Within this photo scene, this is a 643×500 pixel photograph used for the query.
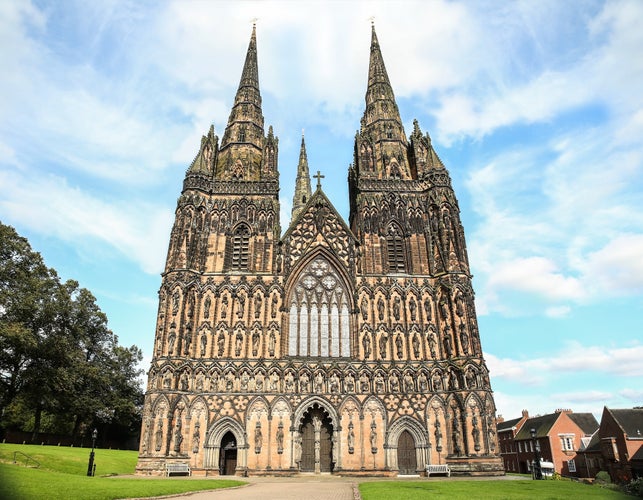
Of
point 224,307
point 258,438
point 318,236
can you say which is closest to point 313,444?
point 258,438

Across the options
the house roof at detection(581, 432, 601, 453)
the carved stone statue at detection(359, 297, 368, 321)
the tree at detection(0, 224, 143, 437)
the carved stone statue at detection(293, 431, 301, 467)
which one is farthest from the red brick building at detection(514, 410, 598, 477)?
the tree at detection(0, 224, 143, 437)

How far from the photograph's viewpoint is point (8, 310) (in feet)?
106

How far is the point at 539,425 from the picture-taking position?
5659 centimetres

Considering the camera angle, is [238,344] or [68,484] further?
[238,344]

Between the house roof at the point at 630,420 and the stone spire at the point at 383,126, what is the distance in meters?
31.4

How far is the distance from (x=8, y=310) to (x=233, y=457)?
20030 millimetres

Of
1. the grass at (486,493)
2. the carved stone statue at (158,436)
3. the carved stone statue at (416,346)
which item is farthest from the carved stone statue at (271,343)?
the grass at (486,493)

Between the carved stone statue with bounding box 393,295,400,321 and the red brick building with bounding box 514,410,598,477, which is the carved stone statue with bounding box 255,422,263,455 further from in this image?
the red brick building with bounding box 514,410,598,477

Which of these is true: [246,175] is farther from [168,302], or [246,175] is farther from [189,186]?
[168,302]

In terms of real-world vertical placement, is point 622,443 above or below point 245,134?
below

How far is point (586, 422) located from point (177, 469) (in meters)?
51.3

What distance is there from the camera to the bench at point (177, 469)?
24.8m

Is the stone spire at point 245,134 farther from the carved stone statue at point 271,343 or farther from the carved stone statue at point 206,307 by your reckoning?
the carved stone statue at point 271,343

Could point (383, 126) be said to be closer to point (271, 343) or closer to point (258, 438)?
point (271, 343)
